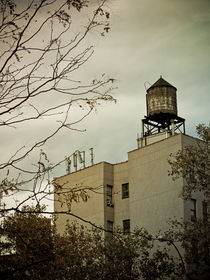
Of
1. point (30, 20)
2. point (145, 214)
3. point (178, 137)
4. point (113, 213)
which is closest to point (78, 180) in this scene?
point (113, 213)

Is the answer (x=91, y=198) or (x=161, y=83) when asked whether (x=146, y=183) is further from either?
(x=161, y=83)

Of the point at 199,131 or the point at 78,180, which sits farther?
the point at 78,180

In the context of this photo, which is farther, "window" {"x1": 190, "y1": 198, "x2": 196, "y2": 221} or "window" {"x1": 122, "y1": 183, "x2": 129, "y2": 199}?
"window" {"x1": 122, "y1": 183, "x2": 129, "y2": 199}

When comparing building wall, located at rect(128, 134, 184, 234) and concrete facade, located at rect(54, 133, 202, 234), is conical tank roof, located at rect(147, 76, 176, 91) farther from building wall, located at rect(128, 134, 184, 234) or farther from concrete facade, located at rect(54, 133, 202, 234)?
building wall, located at rect(128, 134, 184, 234)

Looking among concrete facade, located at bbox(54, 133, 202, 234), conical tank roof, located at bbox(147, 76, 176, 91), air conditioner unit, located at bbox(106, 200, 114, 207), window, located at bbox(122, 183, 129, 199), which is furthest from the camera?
conical tank roof, located at bbox(147, 76, 176, 91)

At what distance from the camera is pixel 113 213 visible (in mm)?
48531

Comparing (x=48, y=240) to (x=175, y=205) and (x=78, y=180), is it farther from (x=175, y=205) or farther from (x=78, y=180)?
(x=78, y=180)

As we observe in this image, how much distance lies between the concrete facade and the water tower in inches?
133

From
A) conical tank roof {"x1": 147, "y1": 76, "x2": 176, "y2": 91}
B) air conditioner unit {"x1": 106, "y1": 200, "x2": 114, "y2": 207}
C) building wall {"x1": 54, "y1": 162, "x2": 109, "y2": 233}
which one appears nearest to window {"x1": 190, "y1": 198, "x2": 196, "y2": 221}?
building wall {"x1": 54, "y1": 162, "x2": 109, "y2": 233}

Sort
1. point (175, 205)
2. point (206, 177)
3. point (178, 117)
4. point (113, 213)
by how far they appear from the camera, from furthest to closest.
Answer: point (178, 117)
point (113, 213)
point (175, 205)
point (206, 177)

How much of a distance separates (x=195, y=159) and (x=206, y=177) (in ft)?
3.54

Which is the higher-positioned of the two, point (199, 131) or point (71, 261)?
A: point (199, 131)

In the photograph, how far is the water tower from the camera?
53.5 meters

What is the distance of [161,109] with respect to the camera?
53.6 meters
